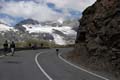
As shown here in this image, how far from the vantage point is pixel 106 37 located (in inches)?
1236

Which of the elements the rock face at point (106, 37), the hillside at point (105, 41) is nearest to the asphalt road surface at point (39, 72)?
the hillside at point (105, 41)

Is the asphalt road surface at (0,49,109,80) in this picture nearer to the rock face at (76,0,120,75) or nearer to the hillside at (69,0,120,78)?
the hillside at (69,0,120,78)

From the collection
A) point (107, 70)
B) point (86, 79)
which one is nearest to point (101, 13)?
point (107, 70)

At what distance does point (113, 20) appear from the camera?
102 ft

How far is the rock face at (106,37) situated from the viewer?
28.6 metres

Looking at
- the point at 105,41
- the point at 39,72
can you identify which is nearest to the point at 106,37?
the point at 105,41

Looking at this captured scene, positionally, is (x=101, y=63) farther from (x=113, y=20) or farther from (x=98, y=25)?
(x=98, y=25)

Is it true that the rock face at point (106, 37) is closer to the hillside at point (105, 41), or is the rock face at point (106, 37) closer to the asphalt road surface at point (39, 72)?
the hillside at point (105, 41)

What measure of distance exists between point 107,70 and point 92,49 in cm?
719

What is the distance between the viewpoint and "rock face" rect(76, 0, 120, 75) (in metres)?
28.6

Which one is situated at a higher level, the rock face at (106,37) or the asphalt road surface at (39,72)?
the rock face at (106,37)

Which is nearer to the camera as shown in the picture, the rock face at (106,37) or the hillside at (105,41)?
the hillside at (105,41)

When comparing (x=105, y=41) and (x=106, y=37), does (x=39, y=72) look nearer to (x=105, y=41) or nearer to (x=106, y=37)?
(x=106, y=37)

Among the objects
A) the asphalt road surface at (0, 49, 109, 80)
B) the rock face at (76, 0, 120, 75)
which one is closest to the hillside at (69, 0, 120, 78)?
the rock face at (76, 0, 120, 75)
